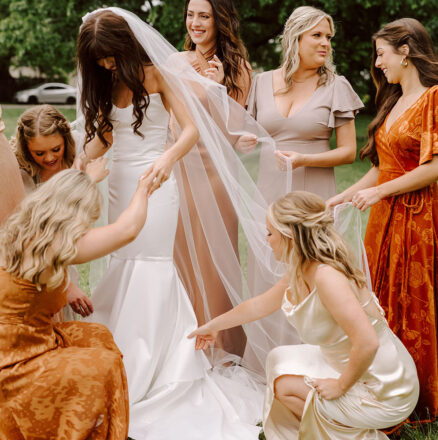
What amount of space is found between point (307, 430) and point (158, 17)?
1319 cm

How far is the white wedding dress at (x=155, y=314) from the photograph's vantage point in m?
3.21

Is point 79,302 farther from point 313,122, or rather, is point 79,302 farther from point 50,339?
point 313,122

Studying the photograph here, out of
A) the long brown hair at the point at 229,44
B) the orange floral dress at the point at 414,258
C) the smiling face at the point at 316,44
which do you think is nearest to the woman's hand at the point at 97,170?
the long brown hair at the point at 229,44

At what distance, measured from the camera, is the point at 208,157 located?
3400mm

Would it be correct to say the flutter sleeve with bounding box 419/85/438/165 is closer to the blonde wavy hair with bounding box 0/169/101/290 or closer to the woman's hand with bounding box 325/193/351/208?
the woman's hand with bounding box 325/193/351/208

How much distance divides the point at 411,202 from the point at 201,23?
5.26 ft

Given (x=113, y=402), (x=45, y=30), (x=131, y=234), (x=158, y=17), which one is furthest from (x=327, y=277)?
(x=45, y=30)

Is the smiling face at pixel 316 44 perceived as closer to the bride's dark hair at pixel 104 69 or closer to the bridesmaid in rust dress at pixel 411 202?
the bridesmaid in rust dress at pixel 411 202

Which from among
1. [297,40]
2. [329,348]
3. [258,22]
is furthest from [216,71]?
[258,22]

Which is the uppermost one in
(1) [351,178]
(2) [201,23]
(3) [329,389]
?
(2) [201,23]

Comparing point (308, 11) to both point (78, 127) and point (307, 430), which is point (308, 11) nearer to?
point (78, 127)

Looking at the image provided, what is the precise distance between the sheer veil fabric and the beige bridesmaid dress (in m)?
0.60

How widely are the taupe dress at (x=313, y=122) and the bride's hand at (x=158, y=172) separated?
84 centimetres

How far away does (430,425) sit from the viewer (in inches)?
123
